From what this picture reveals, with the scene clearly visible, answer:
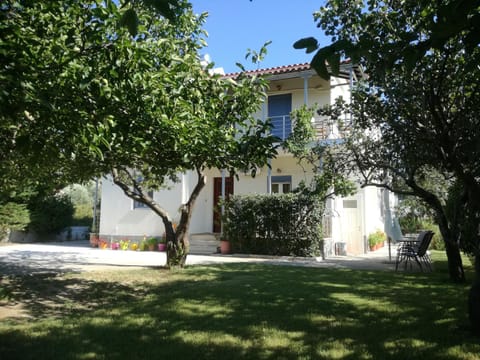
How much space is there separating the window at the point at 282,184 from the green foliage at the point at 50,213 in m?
11.2

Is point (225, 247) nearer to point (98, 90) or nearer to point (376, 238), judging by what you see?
point (376, 238)

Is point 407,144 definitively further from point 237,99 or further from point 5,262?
point 5,262

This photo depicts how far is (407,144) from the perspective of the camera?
7996 mm

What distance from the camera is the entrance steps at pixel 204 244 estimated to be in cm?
1605

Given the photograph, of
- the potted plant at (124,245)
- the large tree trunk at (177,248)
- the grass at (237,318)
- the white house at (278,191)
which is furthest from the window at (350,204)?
the potted plant at (124,245)

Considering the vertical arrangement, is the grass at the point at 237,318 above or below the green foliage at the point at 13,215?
below

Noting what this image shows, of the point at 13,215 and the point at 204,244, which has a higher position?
the point at 13,215

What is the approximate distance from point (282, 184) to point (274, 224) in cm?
328

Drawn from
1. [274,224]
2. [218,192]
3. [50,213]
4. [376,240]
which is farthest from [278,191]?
[50,213]

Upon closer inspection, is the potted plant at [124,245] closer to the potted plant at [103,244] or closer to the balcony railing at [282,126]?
the potted plant at [103,244]

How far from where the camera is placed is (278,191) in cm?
1752

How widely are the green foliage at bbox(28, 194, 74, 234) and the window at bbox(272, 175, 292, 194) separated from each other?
11186 millimetres

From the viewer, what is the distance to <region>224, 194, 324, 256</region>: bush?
1407 centimetres

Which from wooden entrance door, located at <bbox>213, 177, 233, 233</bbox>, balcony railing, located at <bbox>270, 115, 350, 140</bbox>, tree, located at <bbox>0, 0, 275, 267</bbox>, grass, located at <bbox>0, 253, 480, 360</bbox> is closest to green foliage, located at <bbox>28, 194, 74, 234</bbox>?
wooden entrance door, located at <bbox>213, 177, 233, 233</bbox>
